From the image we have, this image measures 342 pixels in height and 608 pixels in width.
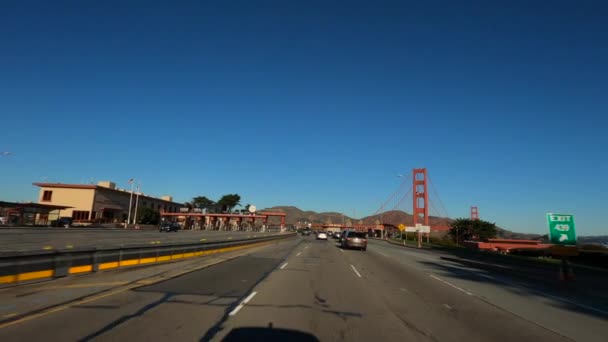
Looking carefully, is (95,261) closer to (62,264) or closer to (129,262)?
(62,264)

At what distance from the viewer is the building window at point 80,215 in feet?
274

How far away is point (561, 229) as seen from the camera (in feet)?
54.0

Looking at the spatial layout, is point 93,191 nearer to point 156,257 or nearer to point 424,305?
point 156,257

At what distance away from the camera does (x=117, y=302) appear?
8.43 m

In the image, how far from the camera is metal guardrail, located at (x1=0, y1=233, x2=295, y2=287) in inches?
375

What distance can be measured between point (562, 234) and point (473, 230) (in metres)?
57.9

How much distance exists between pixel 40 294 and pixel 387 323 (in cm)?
753

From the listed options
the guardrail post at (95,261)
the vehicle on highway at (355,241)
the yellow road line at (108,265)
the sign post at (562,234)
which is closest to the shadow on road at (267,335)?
the guardrail post at (95,261)

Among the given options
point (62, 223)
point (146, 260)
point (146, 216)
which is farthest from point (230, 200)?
point (146, 260)

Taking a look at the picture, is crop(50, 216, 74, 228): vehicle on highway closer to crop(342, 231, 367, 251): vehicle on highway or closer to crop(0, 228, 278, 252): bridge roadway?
crop(0, 228, 278, 252): bridge roadway

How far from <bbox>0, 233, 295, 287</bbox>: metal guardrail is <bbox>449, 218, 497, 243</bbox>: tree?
6339cm

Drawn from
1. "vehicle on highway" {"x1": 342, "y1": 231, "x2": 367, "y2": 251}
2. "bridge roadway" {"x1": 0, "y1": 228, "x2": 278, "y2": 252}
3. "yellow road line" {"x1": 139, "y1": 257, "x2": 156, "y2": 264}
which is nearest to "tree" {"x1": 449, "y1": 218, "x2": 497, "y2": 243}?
"vehicle on highway" {"x1": 342, "y1": 231, "x2": 367, "y2": 251}

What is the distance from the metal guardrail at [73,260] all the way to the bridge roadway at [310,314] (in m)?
0.75

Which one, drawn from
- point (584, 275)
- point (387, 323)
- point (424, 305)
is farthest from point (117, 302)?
point (584, 275)
